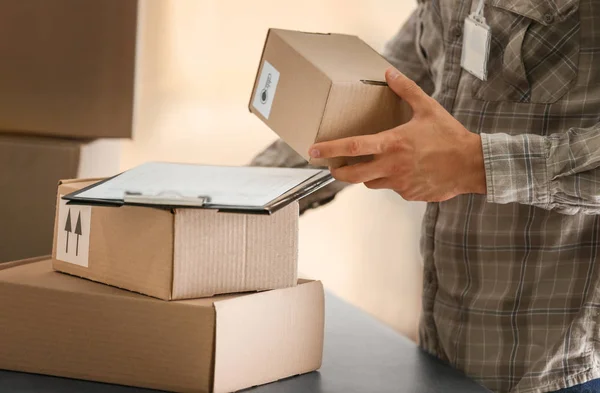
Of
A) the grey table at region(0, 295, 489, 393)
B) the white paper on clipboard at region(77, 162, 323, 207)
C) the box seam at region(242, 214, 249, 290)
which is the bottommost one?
the grey table at region(0, 295, 489, 393)

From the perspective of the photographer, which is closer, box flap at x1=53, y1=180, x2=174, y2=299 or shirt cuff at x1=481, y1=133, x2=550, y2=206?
box flap at x1=53, y1=180, x2=174, y2=299

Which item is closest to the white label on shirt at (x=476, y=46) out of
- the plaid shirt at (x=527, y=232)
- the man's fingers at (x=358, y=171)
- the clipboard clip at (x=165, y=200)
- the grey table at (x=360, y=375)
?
the plaid shirt at (x=527, y=232)

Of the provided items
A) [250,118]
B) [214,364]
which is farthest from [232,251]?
[250,118]

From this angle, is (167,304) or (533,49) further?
(533,49)

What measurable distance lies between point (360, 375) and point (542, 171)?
35 cm

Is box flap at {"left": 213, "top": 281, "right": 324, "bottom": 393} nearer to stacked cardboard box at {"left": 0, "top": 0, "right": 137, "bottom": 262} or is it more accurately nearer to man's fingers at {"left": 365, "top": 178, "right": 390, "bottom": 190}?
man's fingers at {"left": 365, "top": 178, "right": 390, "bottom": 190}

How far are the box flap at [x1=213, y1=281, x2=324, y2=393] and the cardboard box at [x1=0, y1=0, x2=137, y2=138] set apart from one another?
460 mm

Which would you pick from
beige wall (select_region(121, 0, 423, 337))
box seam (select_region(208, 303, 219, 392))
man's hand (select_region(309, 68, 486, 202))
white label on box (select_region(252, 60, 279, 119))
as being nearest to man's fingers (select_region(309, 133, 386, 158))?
man's hand (select_region(309, 68, 486, 202))

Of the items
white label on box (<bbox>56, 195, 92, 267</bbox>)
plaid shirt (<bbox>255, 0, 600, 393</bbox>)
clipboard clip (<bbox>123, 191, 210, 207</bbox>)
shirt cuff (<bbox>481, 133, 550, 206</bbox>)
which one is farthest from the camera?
plaid shirt (<bbox>255, 0, 600, 393</bbox>)

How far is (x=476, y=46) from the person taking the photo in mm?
1141

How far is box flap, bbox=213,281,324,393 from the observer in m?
0.77

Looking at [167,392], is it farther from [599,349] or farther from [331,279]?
[331,279]

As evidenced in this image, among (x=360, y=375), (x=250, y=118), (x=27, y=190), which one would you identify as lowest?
(x=360, y=375)

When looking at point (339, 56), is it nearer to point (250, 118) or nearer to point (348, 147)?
point (348, 147)
